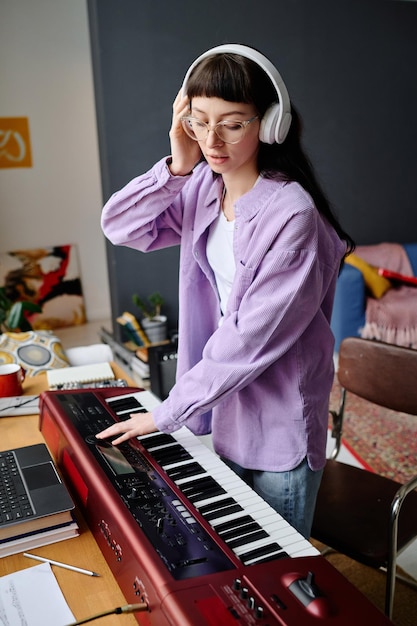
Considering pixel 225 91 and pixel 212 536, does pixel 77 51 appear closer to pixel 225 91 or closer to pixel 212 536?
pixel 225 91

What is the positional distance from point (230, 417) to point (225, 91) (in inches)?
28.5

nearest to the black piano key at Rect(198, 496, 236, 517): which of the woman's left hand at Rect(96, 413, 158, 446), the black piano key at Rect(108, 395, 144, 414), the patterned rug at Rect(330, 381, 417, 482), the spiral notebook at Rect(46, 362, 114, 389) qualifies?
the woman's left hand at Rect(96, 413, 158, 446)

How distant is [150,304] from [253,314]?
3.19 meters

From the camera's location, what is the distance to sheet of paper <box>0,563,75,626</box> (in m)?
0.98

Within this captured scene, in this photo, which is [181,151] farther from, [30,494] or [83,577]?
[83,577]

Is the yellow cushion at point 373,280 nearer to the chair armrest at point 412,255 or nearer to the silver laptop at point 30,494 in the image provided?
the chair armrest at point 412,255

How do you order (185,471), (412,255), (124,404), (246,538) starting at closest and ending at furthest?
(246,538)
(185,471)
(124,404)
(412,255)

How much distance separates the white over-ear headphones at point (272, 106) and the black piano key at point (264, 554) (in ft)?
2.52

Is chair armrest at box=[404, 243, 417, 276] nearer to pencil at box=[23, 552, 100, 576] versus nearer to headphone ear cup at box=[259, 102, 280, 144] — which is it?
headphone ear cup at box=[259, 102, 280, 144]

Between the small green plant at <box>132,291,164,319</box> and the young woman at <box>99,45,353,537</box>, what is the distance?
2.61 meters

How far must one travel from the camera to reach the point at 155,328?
13.7 feet

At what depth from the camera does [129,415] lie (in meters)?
1.50

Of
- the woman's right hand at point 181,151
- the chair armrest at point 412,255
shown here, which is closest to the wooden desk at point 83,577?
the woman's right hand at point 181,151

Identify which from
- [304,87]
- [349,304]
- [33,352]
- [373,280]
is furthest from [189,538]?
[304,87]
